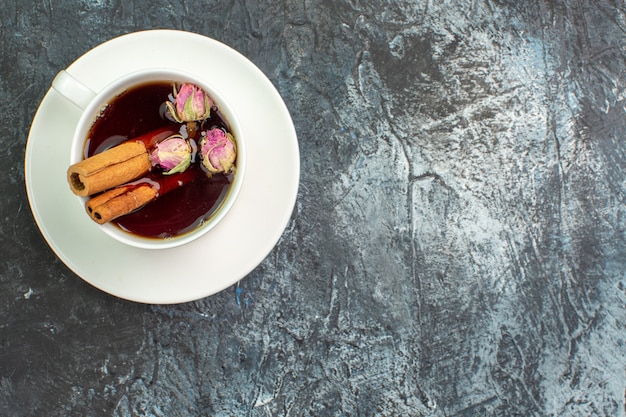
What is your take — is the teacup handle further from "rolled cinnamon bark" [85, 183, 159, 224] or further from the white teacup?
"rolled cinnamon bark" [85, 183, 159, 224]

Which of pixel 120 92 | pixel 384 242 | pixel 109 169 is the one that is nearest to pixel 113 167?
pixel 109 169

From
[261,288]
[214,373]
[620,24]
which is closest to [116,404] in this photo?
[214,373]

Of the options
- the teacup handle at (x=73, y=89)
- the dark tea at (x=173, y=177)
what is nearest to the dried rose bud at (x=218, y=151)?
the dark tea at (x=173, y=177)

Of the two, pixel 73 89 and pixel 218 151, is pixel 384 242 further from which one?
pixel 73 89

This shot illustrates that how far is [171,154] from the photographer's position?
772mm

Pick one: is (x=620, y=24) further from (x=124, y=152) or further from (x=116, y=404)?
(x=116, y=404)

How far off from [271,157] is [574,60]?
62 cm

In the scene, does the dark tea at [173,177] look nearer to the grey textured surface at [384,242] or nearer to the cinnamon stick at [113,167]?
the cinnamon stick at [113,167]

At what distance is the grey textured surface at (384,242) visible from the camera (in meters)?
0.96

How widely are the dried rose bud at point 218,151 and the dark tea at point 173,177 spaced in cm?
1

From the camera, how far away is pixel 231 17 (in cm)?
97

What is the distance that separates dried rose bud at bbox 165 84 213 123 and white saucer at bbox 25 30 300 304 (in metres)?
0.06

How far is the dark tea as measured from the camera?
78 centimetres

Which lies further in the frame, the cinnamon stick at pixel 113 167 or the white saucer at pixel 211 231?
the white saucer at pixel 211 231
